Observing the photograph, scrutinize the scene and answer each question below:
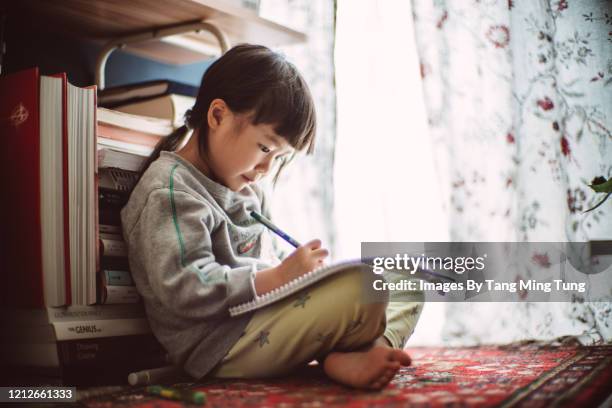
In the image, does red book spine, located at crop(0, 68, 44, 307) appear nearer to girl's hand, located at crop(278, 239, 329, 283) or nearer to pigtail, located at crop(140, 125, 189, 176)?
pigtail, located at crop(140, 125, 189, 176)

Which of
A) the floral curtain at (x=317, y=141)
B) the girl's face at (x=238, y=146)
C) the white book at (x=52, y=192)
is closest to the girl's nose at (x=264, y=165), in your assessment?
the girl's face at (x=238, y=146)

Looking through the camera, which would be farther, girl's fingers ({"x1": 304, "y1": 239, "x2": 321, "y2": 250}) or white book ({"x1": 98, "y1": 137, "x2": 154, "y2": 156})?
white book ({"x1": 98, "y1": 137, "x2": 154, "y2": 156})

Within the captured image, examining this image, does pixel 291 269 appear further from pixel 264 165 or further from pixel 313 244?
pixel 264 165

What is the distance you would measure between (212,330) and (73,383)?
216 mm

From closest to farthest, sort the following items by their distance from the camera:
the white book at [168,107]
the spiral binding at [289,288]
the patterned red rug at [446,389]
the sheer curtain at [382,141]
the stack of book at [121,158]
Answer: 1. the patterned red rug at [446,389]
2. the spiral binding at [289,288]
3. the stack of book at [121,158]
4. the white book at [168,107]
5. the sheer curtain at [382,141]

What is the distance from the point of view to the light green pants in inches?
33.3

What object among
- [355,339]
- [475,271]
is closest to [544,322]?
[475,271]

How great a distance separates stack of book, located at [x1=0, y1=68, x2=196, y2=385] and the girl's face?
192 mm

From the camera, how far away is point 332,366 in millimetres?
851

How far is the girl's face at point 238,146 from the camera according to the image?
1009mm

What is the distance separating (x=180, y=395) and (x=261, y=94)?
1.63 feet

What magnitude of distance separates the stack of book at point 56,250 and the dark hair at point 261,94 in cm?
16

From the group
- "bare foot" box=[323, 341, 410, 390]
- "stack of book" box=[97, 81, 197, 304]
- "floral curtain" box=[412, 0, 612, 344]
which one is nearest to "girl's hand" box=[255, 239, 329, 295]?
"bare foot" box=[323, 341, 410, 390]

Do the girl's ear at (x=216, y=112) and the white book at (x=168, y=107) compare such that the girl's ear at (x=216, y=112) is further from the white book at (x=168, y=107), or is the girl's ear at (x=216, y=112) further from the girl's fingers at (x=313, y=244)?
the girl's fingers at (x=313, y=244)
